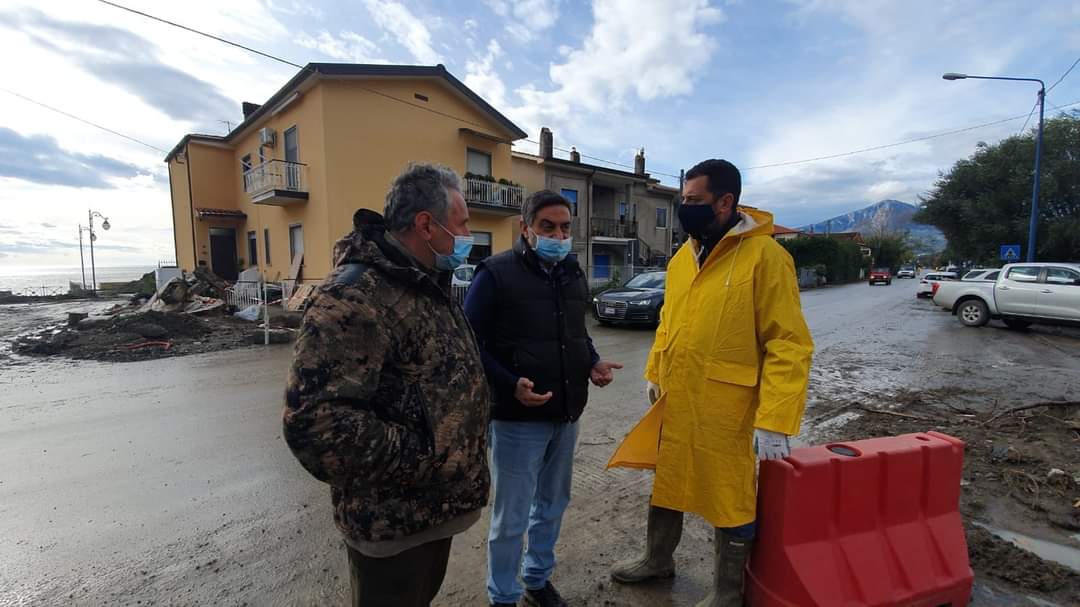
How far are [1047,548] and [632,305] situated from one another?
8.72 metres

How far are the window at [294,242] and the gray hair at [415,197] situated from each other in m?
16.4

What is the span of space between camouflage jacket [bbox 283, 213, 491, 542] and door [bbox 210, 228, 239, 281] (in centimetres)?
2301

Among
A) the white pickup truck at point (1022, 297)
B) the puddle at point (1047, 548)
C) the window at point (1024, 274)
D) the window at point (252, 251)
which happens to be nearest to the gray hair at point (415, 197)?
the puddle at point (1047, 548)

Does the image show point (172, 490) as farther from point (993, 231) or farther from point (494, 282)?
point (993, 231)

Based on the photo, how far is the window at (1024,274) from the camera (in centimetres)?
1109

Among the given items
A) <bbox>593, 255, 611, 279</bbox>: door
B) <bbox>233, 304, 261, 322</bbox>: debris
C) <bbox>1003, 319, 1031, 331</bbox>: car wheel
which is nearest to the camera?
<bbox>1003, 319, 1031, 331</bbox>: car wheel

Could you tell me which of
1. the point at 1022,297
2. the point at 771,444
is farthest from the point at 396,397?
the point at 1022,297

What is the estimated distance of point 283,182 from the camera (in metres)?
15.4

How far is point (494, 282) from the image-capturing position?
83.5 inches

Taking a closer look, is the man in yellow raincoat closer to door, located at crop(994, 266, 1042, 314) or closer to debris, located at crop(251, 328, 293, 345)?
debris, located at crop(251, 328, 293, 345)

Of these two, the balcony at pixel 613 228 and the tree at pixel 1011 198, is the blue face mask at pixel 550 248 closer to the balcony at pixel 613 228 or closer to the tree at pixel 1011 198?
the balcony at pixel 613 228

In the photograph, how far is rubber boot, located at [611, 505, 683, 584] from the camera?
240 centimetres

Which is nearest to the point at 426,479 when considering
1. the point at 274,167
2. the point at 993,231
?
the point at 274,167

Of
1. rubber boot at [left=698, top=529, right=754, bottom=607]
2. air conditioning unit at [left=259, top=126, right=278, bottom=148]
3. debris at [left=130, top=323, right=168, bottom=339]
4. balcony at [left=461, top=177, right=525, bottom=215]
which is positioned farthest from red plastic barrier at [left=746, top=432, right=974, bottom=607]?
air conditioning unit at [left=259, top=126, right=278, bottom=148]
